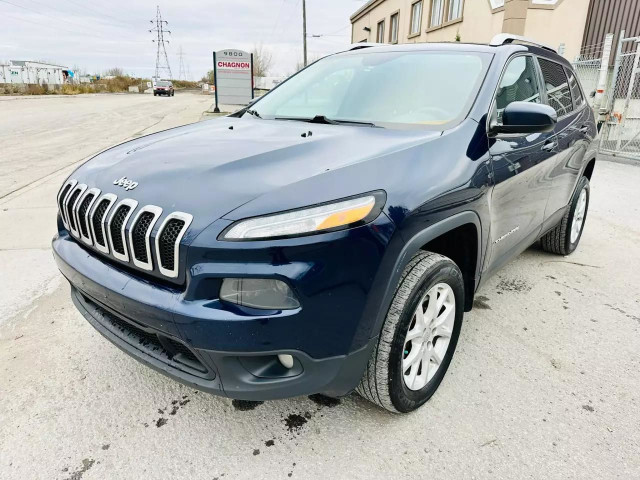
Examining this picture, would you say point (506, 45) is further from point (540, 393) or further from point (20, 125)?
point (20, 125)

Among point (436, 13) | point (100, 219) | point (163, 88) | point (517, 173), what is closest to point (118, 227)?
point (100, 219)

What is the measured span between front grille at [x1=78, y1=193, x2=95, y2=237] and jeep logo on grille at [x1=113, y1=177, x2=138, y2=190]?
0.14 meters

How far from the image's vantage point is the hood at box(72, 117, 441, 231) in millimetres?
1717

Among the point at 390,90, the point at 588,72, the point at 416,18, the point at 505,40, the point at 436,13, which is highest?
the point at 416,18

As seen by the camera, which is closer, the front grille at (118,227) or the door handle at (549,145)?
the front grille at (118,227)

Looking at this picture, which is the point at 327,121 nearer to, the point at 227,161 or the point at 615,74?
the point at 227,161

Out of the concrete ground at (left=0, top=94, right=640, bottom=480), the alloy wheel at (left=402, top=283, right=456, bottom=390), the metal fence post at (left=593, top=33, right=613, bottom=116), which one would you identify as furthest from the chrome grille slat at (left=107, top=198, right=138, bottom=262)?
the metal fence post at (left=593, top=33, right=613, bottom=116)

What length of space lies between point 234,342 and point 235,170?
2.27 ft

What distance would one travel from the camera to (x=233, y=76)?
17.7 metres

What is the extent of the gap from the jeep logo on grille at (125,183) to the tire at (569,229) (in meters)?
3.39

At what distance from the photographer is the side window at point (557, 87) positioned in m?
3.30

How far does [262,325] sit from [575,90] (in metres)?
3.66

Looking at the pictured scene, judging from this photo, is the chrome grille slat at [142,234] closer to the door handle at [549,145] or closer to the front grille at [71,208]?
the front grille at [71,208]

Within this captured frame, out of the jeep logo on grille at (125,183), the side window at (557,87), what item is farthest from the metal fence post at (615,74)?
the jeep logo on grille at (125,183)
